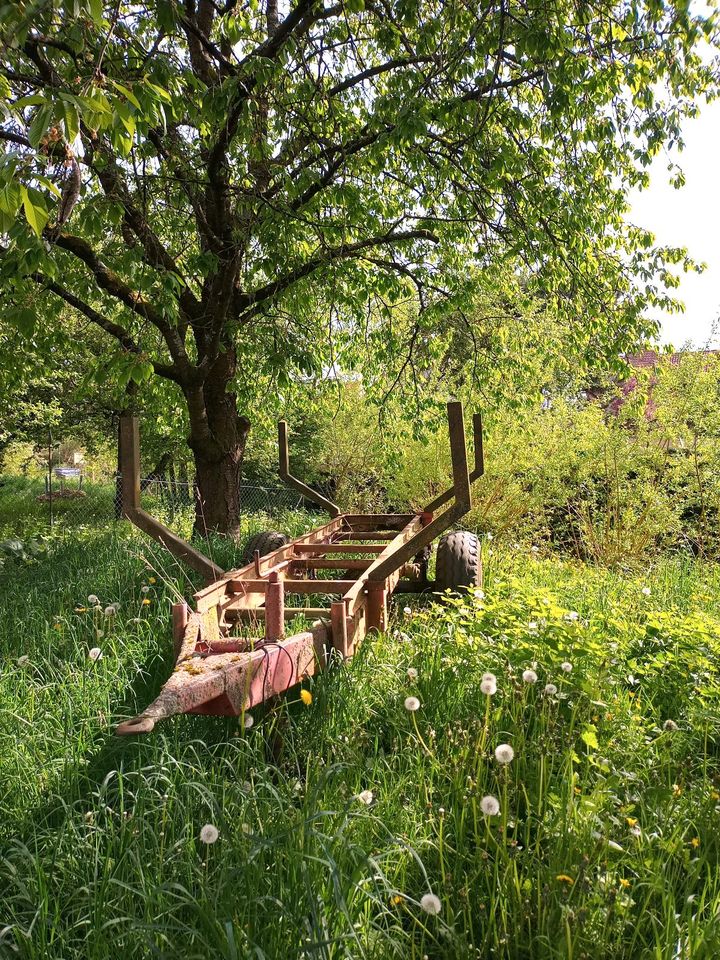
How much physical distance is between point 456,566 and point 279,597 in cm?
269

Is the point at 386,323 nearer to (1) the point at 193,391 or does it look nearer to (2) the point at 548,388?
(1) the point at 193,391

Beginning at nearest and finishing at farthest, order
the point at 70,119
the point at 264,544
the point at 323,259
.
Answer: the point at 70,119, the point at 264,544, the point at 323,259

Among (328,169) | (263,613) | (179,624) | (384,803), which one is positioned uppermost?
(328,169)

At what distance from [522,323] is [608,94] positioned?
3.90 metres

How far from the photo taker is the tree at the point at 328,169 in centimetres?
485

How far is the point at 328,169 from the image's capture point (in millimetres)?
6172

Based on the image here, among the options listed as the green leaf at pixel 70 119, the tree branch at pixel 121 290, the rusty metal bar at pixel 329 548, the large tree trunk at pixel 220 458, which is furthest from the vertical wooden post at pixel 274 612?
the large tree trunk at pixel 220 458

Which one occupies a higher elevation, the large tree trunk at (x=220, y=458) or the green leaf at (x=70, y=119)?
the green leaf at (x=70, y=119)

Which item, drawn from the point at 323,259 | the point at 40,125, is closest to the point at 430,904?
the point at 40,125

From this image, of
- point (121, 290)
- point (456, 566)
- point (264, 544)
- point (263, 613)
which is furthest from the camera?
point (121, 290)

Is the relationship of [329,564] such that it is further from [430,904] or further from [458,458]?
[430,904]

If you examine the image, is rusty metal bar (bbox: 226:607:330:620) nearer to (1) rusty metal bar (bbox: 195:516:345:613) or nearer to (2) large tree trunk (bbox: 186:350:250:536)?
(1) rusty metal bar (bbox: 195:516:345:613)

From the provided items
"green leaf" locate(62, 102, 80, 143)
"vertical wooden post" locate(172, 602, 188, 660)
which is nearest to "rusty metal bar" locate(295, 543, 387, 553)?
"vertical wooden post" locate(172, 602, 188, 660)

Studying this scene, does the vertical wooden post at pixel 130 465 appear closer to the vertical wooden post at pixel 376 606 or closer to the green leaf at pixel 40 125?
the vertical wooden post at pixel 376 606
